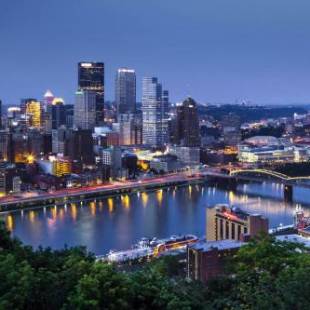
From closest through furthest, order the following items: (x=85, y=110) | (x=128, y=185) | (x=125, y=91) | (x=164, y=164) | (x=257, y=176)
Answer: (x=128, y=185) → (x=257, y=176) → (x=164, y=164) → (x=85, y=110) → (x=125, y=91)

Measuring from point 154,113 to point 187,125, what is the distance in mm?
2787

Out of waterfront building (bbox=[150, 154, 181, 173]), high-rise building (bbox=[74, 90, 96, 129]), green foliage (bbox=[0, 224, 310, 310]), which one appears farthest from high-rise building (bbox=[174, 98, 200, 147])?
green foliage (bbox=[0, 224, 310, 310])

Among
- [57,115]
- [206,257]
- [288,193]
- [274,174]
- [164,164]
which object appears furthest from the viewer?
[57,115]

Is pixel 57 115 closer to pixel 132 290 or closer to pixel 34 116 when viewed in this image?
pixel 34 116

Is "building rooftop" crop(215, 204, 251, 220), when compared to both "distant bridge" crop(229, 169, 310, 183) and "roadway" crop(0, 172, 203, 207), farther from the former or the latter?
"distant bridge" crop(229, 169, 310, 183)

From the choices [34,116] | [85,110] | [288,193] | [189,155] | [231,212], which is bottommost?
[288,193]

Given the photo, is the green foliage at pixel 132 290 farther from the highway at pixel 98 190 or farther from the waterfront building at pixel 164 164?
the waterfront building at pixel 164 164

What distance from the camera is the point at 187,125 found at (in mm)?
18141

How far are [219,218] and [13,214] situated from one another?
353cm

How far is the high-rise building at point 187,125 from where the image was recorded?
17737mm

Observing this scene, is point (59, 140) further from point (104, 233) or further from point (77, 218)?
point (104, 233)

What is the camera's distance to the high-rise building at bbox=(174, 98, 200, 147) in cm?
1774

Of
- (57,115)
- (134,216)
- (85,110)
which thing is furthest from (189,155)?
(57,115)

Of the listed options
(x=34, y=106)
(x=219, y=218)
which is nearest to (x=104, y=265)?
(x=219, y=218)
